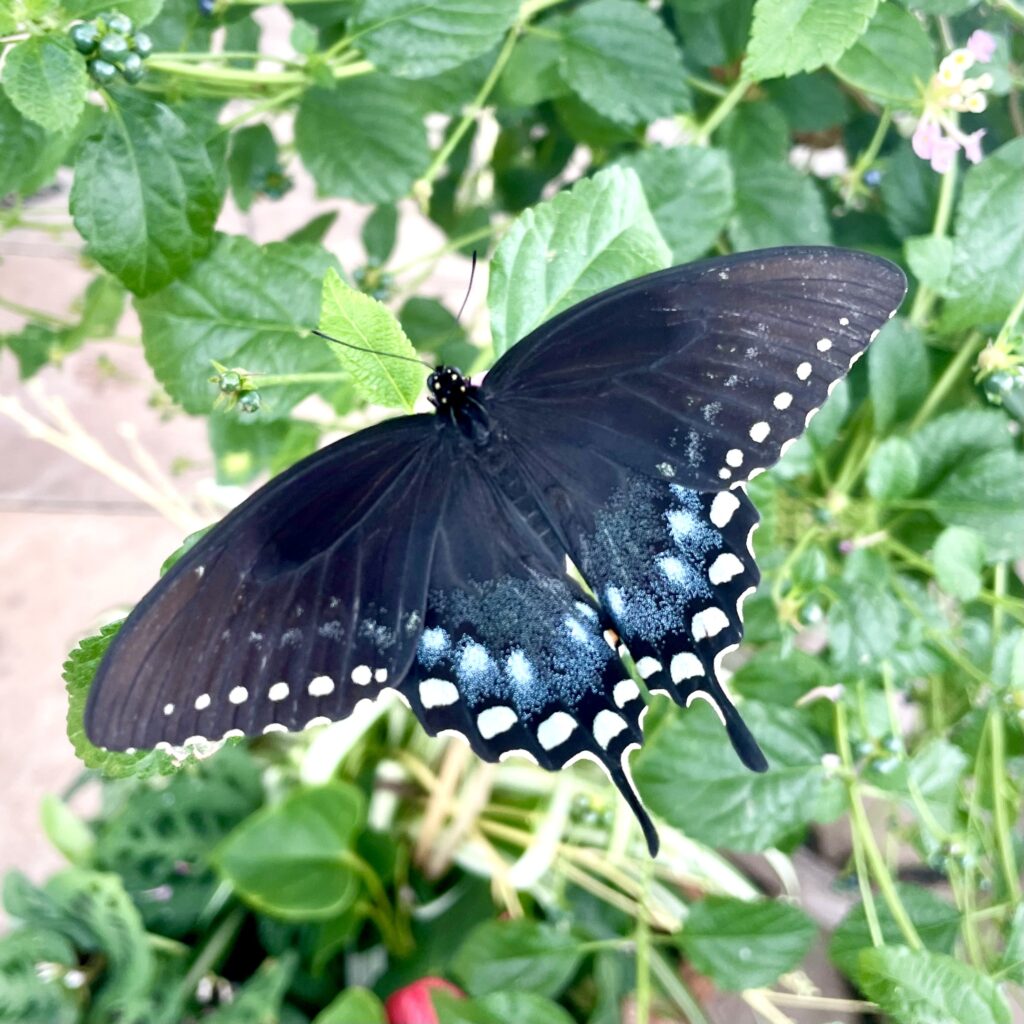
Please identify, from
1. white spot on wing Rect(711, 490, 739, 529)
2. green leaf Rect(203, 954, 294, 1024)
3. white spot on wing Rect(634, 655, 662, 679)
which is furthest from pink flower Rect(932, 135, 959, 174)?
green leaf Rect(203, 954, 294, 1024)

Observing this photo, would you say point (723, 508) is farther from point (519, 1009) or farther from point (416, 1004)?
point (416, 1004)

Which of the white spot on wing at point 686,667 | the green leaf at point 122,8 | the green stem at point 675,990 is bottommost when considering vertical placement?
the green stem at point 675,990

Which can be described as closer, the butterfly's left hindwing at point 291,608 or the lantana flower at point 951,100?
the butterfly's left hindwing at point 291,608

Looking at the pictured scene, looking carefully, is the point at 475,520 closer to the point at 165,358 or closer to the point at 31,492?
the point at 165,358

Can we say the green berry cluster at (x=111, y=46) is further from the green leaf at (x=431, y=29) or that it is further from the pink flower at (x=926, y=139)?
the pink flower at (x=926, y=139)

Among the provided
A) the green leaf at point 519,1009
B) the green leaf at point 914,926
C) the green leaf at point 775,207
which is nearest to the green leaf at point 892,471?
the green leaf at point 775,207

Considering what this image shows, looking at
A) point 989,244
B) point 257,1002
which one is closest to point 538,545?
point 989,244

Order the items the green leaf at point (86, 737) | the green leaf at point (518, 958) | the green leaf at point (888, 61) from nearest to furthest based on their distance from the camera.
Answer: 1. the green leaf at point (86, 737)
2. the green leaf at point (888, 61)
3. the green leaf at point (518, 958)
